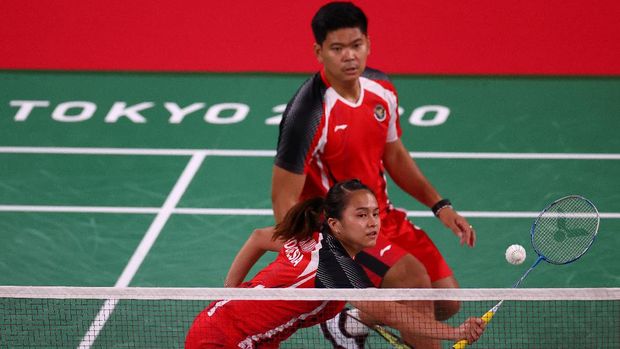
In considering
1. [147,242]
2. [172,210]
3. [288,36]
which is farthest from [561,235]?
[288,36]

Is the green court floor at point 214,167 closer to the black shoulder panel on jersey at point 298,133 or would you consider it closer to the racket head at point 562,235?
the racket head at point 562,235

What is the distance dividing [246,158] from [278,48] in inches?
Answer: 81.1

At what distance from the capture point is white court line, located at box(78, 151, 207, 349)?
6.69 meters

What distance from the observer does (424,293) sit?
16.1ft

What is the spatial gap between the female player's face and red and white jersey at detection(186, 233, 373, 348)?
6cm

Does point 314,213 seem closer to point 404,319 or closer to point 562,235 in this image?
point 404,319

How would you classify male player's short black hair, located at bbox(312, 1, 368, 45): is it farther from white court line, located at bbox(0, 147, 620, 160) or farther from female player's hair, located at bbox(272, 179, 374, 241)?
white court line, located at bbox(0, 147, 620, 160)

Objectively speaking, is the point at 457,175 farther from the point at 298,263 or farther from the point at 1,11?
the point at 1,11

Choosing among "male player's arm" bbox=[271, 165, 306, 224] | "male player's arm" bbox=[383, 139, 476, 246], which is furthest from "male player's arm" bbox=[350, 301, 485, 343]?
"male player's arm" bbox=[383, 139, 476, 246]

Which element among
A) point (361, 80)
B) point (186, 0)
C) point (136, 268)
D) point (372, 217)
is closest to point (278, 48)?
point (186, 0)

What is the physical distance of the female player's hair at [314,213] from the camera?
5.29 metres

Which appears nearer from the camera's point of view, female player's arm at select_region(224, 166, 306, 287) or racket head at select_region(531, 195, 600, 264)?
racket head at select_region(531, 195, 600, 264)

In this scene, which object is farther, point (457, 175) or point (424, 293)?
point (457, 175)

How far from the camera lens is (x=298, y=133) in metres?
5.85
